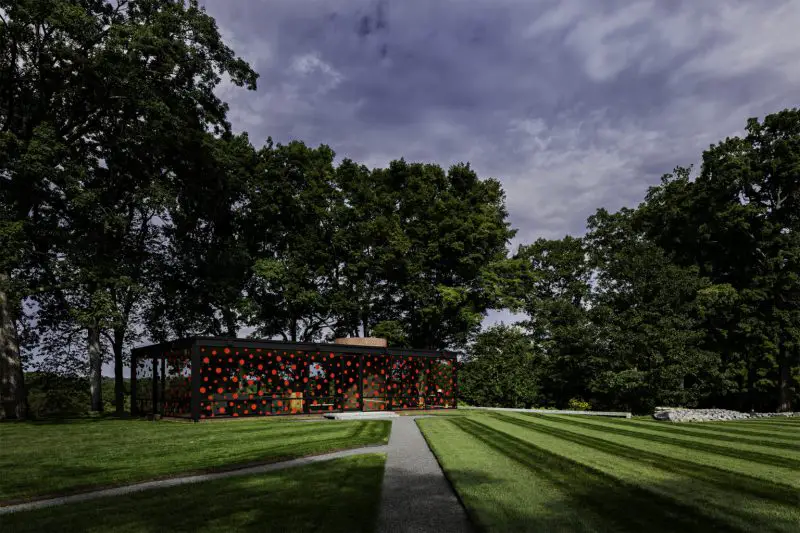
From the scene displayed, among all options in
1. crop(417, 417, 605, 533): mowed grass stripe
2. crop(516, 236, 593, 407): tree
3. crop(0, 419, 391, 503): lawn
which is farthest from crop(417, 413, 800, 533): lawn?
crop(516, 236, 593, 407): tree

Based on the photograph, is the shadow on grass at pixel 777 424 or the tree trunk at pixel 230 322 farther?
the tree trunk at pixel 230 322

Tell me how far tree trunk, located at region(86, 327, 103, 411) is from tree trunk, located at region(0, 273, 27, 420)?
5.57 meters

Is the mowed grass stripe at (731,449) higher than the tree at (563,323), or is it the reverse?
the tree at (563,323)

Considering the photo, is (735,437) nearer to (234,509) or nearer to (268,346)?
(234,509)

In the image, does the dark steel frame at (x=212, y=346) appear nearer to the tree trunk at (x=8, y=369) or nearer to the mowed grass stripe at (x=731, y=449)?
the tree trunk at (x=8, y=369)

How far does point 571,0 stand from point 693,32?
362cm

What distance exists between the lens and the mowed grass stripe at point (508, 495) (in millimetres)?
4953

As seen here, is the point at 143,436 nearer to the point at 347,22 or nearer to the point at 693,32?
the point at 347,22

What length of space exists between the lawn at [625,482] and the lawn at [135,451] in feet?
9.12

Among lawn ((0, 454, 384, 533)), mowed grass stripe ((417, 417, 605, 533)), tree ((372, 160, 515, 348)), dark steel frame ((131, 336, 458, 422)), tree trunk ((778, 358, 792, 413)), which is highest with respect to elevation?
tree ((372, 160, 515, 348))

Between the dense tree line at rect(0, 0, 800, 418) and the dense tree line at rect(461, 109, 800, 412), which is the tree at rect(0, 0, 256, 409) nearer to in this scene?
the dense tree line at rect(0, 0, 800, 418)

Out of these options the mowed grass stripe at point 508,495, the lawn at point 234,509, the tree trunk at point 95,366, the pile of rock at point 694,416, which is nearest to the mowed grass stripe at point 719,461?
the mowed grass stripe at point 508,495

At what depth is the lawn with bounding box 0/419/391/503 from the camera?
296 inches

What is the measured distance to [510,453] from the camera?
9.29 m
